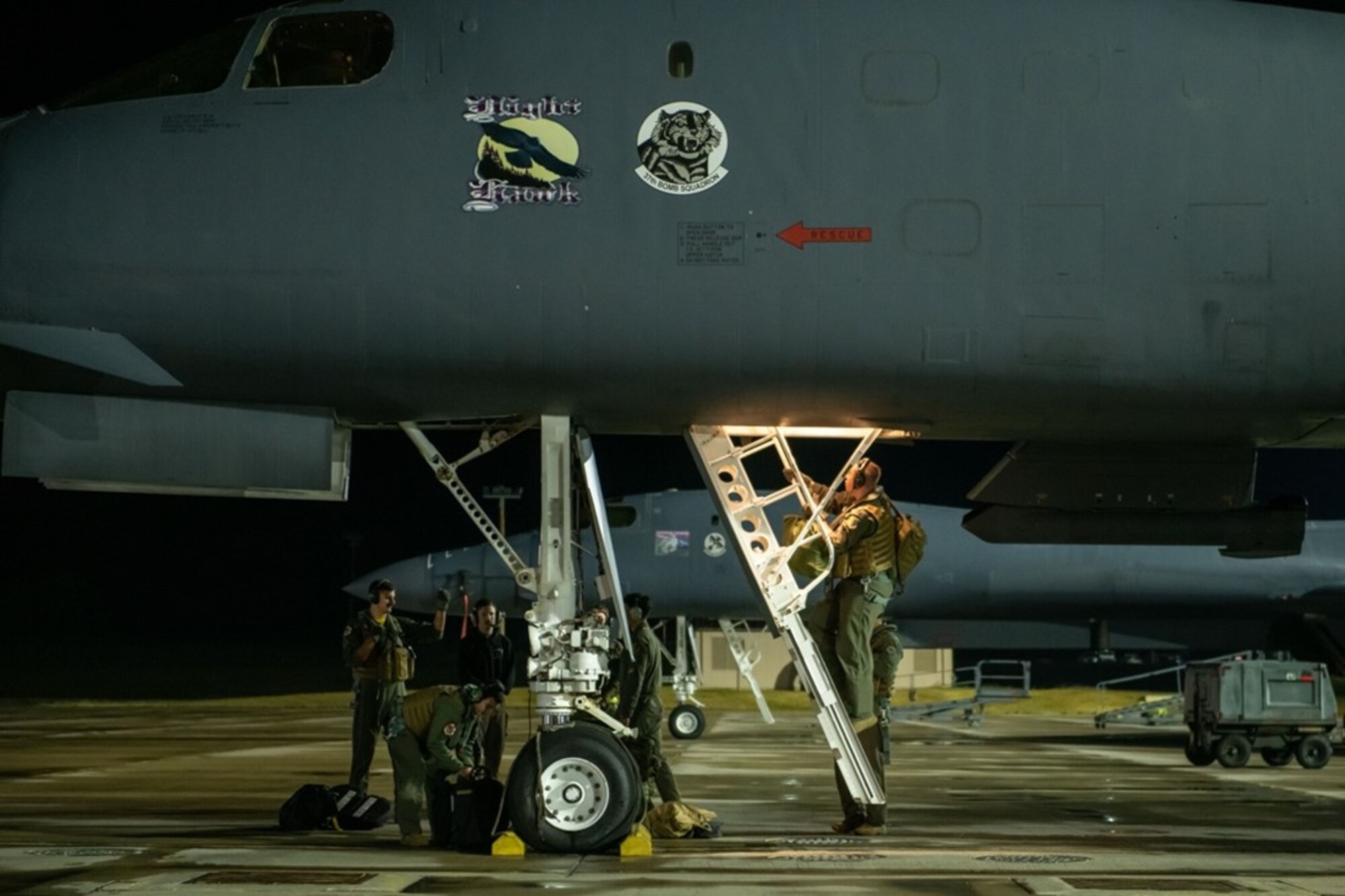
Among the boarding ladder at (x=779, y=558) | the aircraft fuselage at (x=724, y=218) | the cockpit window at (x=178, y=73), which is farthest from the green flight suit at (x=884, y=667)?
the cockpit window at (x=178, y=73)

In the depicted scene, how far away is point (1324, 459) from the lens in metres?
57.0

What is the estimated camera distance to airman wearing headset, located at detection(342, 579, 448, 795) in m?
14.7

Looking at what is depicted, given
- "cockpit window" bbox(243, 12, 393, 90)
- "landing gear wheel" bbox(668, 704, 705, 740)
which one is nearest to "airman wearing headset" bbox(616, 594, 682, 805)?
"cockpit window" bbox(243, 12, 393, 90)

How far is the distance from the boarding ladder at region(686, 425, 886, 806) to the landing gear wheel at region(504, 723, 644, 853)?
1774mm

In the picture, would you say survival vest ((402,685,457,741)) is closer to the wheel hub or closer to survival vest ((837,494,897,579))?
the wheel hub

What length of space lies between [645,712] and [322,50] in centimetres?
581

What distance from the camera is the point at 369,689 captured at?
48.9 feet

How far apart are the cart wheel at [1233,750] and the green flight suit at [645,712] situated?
42.5 feet

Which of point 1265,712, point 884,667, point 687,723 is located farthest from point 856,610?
point 687,723

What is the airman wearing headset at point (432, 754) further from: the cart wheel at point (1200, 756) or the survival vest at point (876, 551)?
the cart wheel at point (1200, 756)

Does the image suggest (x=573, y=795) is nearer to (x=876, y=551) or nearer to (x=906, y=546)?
(x=876, y=551)

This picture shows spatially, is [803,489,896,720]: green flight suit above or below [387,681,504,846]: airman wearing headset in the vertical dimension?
above

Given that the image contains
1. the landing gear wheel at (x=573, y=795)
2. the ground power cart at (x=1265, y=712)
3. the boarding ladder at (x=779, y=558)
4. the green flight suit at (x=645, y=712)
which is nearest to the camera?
the landing gear wheel at (x=573, y=795)

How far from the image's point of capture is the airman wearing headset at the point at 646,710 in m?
13.3
